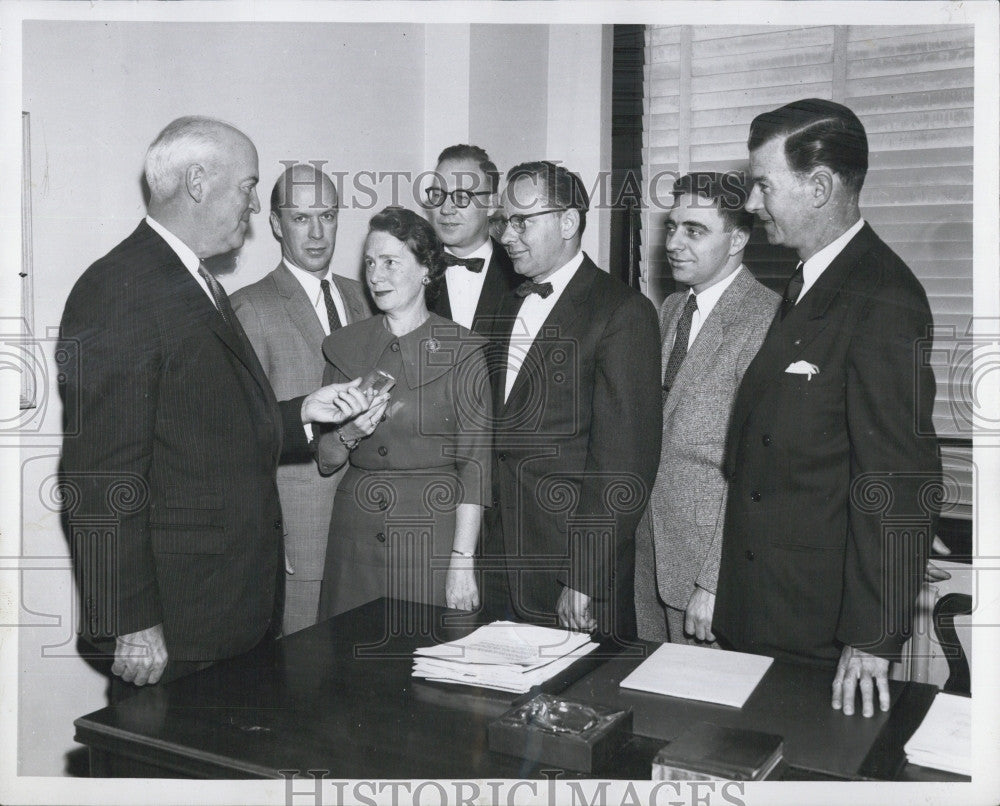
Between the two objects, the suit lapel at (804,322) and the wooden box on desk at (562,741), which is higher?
the suit lapel at (804,322)

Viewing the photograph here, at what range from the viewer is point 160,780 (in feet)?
6.08

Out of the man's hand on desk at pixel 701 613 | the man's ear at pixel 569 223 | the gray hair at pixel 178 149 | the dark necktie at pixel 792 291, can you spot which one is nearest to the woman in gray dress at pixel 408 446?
the man's ear at pixel 569 223

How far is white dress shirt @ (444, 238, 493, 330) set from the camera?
2611 millimetres

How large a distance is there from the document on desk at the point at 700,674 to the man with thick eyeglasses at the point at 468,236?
111cm

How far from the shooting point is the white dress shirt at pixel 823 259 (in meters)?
2.29

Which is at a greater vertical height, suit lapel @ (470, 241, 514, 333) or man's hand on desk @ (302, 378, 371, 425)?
suit lapel @ (470, 241, 514, 333)

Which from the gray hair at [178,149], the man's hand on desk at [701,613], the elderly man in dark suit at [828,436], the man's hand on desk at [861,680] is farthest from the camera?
the man's hand on desk at [701,613]

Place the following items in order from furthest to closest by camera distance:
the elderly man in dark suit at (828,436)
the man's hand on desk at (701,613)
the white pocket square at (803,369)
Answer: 1. the man's hand on desk at (701,613)
2. the white pocket square at (803,369)
3. the elderly man in dark suit at (828,436)

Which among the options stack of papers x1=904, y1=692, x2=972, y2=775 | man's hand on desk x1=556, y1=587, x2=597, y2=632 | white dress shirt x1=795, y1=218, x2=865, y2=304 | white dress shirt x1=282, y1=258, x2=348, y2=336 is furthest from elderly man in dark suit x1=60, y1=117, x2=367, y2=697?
stack of papers x1=904, y1=692, x2=972, y2=775

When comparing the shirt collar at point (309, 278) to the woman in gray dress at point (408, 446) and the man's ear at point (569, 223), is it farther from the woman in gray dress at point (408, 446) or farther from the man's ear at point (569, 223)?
the man's ear at point (569, 223)

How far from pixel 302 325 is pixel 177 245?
1.42ft

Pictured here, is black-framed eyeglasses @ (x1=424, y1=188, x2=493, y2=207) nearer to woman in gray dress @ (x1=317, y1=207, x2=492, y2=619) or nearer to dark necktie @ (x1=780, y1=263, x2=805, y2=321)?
woman in gray dress @ (x1=317, y1=207, x2=492, y2=619)

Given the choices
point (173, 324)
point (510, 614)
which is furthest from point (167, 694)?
point (510, 614)

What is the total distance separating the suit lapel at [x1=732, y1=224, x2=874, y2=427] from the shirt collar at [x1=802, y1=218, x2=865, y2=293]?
17 millimetres
